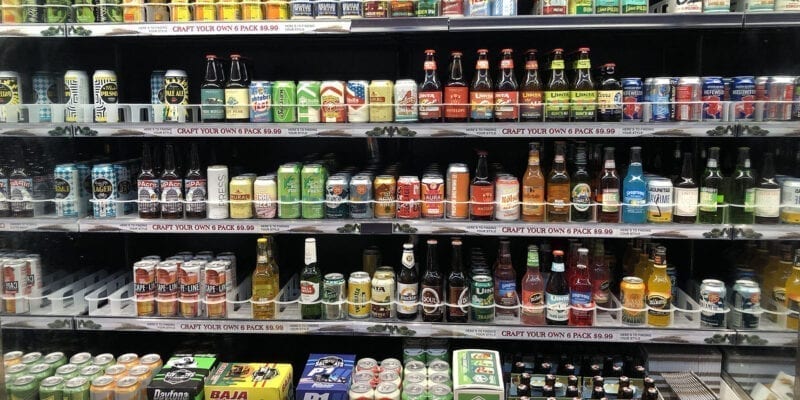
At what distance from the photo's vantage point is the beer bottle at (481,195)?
2.83 meters

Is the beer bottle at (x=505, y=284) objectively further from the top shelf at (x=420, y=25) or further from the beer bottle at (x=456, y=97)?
the top shelf at (x=420, y=25)

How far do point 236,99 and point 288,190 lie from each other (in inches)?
18.3

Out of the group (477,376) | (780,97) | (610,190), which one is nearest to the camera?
(477,376)

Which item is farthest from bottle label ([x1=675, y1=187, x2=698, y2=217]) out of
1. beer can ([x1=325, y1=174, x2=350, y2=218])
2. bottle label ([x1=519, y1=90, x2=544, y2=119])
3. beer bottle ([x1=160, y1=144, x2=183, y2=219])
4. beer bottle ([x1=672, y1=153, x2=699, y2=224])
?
beer bottle ([x1=160, y1=144, x2=183, y2=219])

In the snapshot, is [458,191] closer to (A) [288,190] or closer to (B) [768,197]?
(A) [288,190]

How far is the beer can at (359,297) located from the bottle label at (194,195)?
778mm

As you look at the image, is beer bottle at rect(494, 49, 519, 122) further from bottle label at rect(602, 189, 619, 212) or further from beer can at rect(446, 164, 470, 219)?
bottle label at rect(602, 189, 619, 212)

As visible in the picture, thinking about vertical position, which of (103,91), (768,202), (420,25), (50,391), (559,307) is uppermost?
(420,25)

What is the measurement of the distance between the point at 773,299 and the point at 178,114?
109 inches

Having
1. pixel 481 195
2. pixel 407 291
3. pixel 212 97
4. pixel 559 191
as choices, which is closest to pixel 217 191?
pixel 212 97

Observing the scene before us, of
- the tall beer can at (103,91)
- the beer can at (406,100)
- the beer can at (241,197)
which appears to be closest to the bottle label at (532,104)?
the beer can at (406,100)

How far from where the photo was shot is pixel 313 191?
2.88 metres

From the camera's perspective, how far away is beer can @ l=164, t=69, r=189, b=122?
9.51ft

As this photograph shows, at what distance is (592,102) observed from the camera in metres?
2.74
